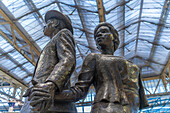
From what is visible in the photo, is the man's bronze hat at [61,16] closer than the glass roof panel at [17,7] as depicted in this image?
Yes

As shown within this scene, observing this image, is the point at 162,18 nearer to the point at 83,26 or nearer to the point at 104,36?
the point at 83,26

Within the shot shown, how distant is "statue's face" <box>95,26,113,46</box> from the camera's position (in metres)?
2.35

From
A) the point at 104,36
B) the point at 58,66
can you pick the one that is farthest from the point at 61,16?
the point at 58,66

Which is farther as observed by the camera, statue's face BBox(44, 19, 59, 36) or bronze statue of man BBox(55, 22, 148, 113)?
statue's face BBox(44, 19, 59, 36)

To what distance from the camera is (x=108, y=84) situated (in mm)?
2000

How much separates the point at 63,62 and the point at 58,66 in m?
0.07

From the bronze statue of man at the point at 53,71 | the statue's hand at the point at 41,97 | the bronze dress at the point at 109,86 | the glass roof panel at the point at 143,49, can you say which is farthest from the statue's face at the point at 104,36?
the glass roof panel at the point at 143,49

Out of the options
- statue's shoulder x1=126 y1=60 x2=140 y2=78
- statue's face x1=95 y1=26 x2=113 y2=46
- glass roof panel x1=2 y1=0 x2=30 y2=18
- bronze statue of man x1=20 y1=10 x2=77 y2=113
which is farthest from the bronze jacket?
glass roof panel x1=2 y1=0 x2=30 y2=18

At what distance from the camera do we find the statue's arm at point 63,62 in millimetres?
1753

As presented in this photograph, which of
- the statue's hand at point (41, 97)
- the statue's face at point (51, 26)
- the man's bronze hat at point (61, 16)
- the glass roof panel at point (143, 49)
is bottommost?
the statue's hand at point (41, 97)

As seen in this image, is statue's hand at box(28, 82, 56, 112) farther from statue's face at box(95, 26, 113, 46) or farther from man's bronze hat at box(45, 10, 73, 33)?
man's bronze hat at box(45, 10, 73, 33)

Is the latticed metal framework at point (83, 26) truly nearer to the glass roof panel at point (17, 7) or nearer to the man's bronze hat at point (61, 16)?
the glass roof panel at point (17, 7)

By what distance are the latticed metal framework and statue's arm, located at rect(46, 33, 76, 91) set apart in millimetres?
8516

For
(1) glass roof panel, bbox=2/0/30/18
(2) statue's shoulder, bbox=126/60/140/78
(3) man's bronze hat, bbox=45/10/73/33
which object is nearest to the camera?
(2) statue's shoulder, bbox=126/60/140/78
